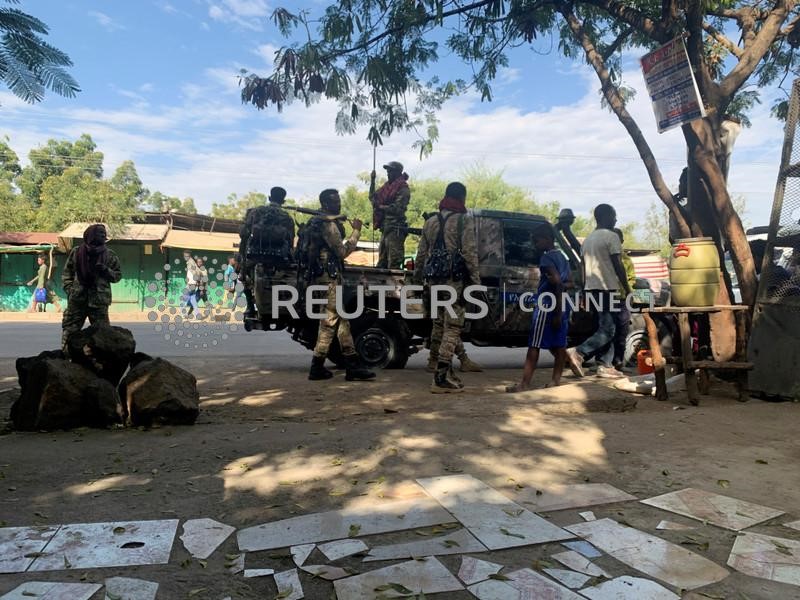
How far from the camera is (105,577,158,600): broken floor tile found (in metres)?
2.00

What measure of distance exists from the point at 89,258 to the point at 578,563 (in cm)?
573

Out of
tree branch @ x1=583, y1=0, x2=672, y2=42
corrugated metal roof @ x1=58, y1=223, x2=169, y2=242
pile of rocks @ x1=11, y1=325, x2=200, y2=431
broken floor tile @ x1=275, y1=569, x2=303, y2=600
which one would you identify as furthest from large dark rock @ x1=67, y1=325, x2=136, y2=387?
corrugated metal roof @ x1=58, y1=223, x2=169, y2=242

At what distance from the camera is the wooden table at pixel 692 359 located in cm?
523

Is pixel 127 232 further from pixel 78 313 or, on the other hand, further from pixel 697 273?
pixel 697 273

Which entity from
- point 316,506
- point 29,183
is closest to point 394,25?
point 316,506

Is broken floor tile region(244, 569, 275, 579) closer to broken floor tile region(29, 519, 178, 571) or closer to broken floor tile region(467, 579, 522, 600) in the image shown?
broken floor tile region(29, 519, 178, 571)

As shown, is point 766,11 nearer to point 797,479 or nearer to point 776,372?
point 776,372

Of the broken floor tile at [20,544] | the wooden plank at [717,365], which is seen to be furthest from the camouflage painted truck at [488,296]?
the broken floor tile at [20,544]

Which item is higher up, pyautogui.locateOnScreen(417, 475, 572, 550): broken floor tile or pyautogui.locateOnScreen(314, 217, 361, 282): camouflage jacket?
pyautogui.locateOnScreen(314, 217, 361, 282): camouflage jacket

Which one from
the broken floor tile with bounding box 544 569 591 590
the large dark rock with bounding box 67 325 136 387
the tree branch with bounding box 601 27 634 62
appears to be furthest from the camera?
the tree branch with bounding box 601 27 634 62

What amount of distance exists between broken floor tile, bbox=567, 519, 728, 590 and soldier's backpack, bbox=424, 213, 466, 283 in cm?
341

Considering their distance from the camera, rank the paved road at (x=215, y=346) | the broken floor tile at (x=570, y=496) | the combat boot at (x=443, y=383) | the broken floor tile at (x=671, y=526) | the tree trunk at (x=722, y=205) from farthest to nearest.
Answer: the paved road at (x=215, y=346) < the tree trunk at (x=722, y=205) < the combat boot at (x=443, y=383) < the broken floor tile at (x=570, y=496) < the broken floor tile at (x=671, y=526)

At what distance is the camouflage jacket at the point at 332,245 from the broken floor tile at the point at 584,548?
4382 millimetres

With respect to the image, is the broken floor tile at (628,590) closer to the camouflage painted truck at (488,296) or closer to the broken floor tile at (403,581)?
the broken floor tile at (403,581)
